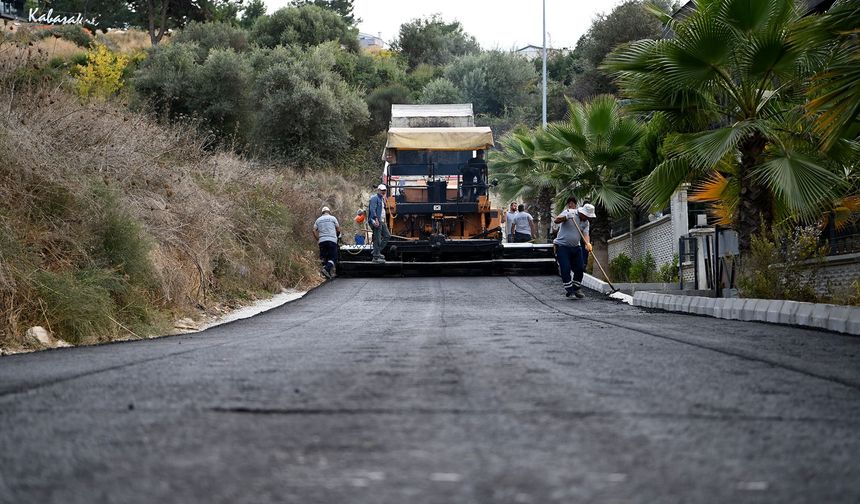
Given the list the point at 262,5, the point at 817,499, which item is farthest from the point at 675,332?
the point at 262,5

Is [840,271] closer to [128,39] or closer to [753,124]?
[753,124]

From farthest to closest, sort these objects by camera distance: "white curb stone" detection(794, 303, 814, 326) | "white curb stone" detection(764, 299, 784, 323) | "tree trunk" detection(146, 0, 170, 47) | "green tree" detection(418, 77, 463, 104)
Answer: "green tree" detection(418, 77, 463, 104), "tree trunk" detection(146, 0, 170, 47), "white curb stone" detection(764, 299, 784, 323), "white curb stone" detection(794, 303, 814, 326)

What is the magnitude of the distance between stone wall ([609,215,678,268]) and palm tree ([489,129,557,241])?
9.28ft

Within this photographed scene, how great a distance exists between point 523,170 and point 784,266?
19.0 m

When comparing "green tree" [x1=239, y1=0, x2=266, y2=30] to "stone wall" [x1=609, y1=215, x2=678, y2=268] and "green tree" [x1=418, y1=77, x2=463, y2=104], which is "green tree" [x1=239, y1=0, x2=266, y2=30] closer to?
"green tree" [x1=418, y1=77, x2=463, y2=104]

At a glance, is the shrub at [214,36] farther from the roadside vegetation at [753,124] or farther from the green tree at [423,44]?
the roadside vegetation at [753,124]

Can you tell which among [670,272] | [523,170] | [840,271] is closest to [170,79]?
[523,170]

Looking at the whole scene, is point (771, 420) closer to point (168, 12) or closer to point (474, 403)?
point (474, 403)

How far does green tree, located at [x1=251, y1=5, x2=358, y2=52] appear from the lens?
56188 millimetres

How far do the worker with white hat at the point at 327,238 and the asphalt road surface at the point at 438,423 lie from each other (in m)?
14.7

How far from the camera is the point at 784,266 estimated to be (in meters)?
14.8

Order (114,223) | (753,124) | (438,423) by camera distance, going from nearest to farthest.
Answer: (438,423)
(114,223)
(753,124)

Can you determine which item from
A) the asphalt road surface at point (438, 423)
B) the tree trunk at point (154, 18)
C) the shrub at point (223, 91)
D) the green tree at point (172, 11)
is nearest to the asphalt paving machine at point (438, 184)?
the shrub at point (223, 91)

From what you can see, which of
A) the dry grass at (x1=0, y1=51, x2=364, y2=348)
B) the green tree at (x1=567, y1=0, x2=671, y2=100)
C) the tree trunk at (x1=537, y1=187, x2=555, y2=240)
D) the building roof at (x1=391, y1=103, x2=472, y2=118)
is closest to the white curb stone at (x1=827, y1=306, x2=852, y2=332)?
the dry grass at (x1=0, y1=51, x2=364, y2=348)
